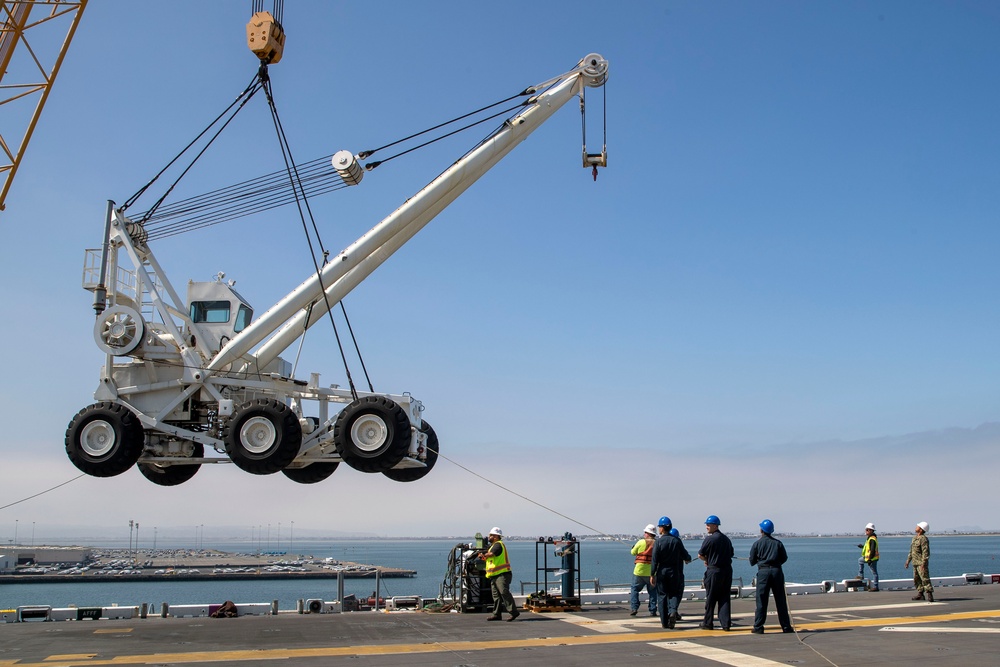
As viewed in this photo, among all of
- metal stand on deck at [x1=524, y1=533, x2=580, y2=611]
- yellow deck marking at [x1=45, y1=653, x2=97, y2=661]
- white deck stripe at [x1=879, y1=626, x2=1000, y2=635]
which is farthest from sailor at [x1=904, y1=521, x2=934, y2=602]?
yellow deck marking at [x1=45, y1=653, x2=97, y2=661]

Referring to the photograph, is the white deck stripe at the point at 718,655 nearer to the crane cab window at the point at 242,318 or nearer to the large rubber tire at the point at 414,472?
the large rubber tire at the point at 414,472

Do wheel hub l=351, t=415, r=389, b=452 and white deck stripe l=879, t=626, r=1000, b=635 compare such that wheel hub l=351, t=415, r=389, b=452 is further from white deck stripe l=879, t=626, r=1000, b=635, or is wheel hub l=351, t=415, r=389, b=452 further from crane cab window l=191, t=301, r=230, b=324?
white deck stripe l=879, t=626, r=1000, b=635

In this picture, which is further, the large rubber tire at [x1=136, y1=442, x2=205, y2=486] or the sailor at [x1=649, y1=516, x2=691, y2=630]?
the large rubber tire at [x1=136, y1=442, x2=205, y2=486]

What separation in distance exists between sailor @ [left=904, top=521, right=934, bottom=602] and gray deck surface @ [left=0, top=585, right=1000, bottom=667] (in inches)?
25.0

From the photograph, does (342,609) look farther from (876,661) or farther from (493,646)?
(876,661)

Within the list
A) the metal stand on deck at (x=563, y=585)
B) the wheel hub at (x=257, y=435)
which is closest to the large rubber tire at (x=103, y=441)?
the wheel hub at (x=257, y=435)

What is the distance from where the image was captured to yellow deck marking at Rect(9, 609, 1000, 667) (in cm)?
1036

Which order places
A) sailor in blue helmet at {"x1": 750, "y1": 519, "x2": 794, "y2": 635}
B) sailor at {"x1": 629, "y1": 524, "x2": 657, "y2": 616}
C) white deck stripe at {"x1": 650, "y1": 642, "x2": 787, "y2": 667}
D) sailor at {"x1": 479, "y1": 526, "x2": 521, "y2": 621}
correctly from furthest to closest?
1. sailor at {"x1": 629, "y1": 524, "x2": 657, "y2": 616}
2. sailor at {"x1": 479, "y1": 526, "x2": 521, "y2": 621}
3. sailor in blue helmet at {"x1": 750, "y1": 519, "x2": 794, "y2": 635}
4. white deck stripe at {"x1": 650, "y1": 642, "x2": 787, "y2": 667}

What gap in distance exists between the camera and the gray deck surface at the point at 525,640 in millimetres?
10211

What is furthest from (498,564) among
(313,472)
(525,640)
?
(313,472)

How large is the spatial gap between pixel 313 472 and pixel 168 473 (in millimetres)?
3516

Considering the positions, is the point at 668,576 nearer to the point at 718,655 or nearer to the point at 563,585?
the point at 718,655

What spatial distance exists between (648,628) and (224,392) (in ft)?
37.1

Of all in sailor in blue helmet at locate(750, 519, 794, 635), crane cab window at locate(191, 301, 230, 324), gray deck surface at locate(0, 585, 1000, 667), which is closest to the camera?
gray deck surface at locate(0, 585, 1000, 667)
